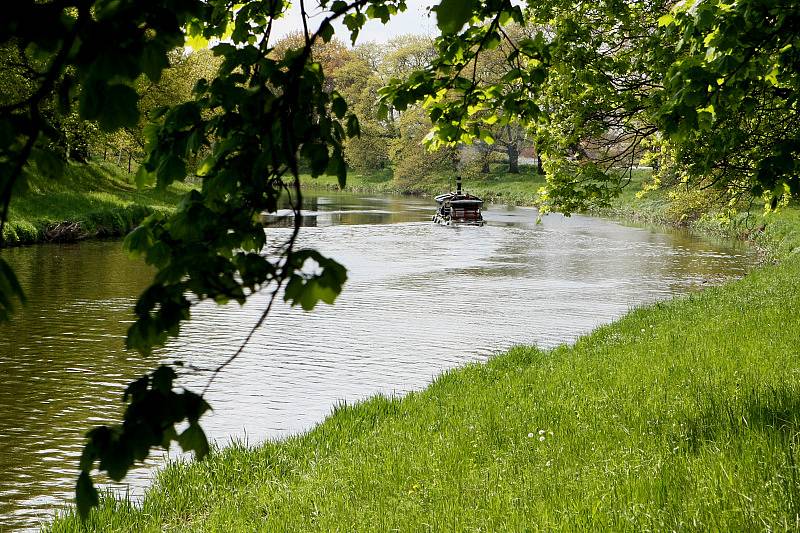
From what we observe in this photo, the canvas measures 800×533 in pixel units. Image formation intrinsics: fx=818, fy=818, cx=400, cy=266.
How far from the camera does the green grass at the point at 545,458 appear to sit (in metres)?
5.01

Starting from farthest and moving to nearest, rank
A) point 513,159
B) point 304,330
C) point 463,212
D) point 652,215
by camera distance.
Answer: point 513,159 < point 652,215 < point 463,212 < point 304,330

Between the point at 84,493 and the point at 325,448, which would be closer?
the point at 84,493

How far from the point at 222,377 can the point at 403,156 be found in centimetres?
7132

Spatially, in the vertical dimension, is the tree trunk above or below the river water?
above

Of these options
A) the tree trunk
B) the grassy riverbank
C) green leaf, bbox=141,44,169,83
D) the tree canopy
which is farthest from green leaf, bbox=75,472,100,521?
the tree trunk

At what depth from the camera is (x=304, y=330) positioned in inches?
684

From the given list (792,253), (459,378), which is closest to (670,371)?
(459,378)

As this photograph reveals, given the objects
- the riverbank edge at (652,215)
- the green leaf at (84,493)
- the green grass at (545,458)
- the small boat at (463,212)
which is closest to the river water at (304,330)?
the green leaf at (84,493)

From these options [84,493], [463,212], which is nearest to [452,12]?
[84,493]

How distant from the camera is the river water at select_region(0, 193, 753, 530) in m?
10.6

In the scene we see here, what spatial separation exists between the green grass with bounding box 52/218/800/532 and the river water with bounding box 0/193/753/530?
1293 mm

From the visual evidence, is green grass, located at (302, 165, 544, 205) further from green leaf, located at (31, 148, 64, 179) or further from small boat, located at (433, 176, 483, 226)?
green leaf, located at (31, 148, 64, 179)

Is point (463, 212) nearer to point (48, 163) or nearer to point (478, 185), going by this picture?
point (478, 185)

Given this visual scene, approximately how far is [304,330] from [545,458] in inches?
436
